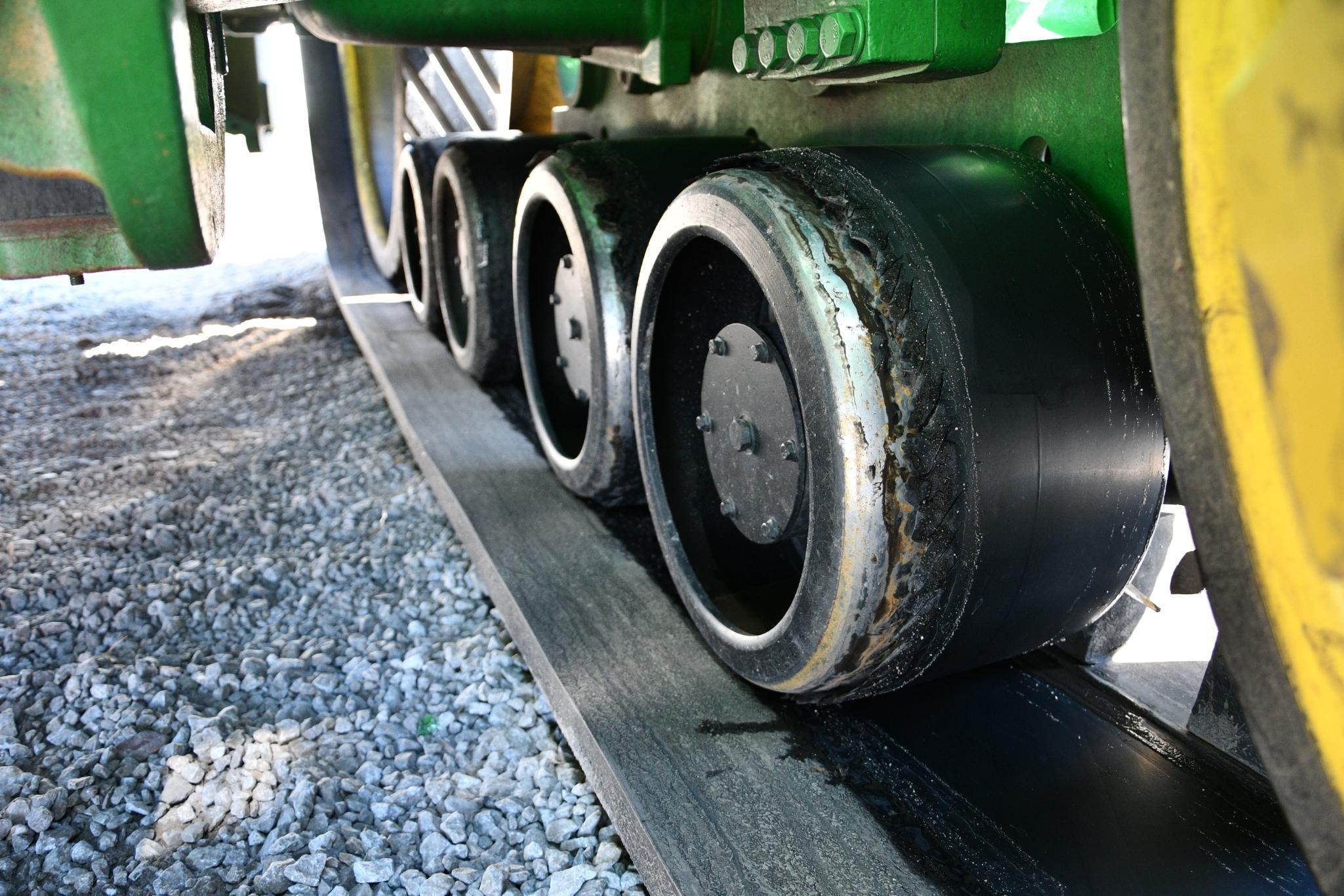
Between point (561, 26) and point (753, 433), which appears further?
point (561, 26)

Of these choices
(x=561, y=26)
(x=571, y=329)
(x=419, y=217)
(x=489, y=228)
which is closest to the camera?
(x=561, y=26)

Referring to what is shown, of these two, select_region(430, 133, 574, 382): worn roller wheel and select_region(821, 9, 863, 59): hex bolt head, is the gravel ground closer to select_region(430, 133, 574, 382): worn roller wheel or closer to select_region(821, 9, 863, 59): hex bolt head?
select_region(430, 133, 574, 382): worn roller wheel

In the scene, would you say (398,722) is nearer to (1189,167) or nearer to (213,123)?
(213,123)

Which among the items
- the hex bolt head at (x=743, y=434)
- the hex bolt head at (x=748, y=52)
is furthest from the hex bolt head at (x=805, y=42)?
the hex bolt head at (x=743, y=434)

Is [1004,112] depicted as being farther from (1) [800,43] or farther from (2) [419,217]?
(2) [419,217]

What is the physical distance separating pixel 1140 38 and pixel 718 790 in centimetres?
104

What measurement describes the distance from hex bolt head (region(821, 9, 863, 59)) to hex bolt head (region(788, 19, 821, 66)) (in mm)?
33

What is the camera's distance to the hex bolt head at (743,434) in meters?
1.52

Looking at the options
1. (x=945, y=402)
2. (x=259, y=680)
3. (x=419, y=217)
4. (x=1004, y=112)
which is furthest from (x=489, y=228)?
(x=945, y=402)

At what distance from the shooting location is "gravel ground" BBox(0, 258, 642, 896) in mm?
1410

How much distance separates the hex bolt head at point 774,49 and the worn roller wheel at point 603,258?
595 mm

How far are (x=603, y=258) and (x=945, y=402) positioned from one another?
0.99m

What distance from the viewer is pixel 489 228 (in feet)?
9.24

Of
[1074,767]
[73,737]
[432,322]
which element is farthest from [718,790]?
[432,322]
